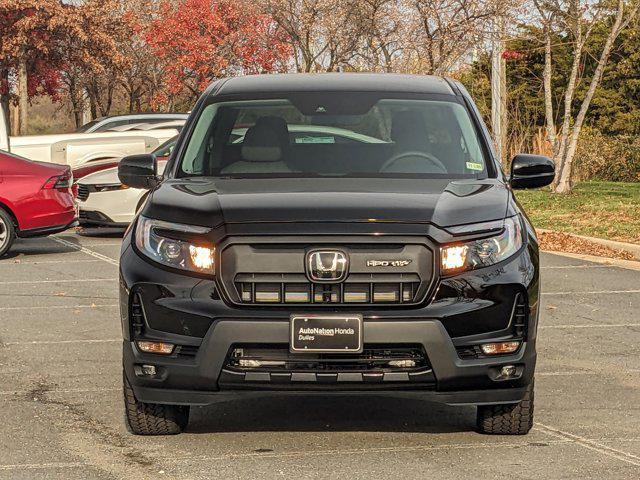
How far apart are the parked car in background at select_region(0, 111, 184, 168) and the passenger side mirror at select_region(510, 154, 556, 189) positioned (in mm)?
14951

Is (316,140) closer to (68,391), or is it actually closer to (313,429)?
(313,429)

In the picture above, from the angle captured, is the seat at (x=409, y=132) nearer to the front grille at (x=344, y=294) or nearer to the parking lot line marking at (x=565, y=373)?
the front grille at (x=344, y=294)

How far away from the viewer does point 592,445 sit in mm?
6594

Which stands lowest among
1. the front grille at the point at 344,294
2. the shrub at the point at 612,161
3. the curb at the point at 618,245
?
the shrub at the point at 612,161

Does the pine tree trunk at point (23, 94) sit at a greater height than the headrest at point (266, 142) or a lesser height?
lesser

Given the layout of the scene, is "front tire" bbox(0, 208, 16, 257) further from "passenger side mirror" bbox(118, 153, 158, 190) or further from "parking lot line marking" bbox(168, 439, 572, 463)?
"parking lot line marking" bbox(168, 439, 572, 463)

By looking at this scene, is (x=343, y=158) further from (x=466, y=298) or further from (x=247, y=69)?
(x=247, y=69)

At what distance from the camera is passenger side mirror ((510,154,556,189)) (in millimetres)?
7742

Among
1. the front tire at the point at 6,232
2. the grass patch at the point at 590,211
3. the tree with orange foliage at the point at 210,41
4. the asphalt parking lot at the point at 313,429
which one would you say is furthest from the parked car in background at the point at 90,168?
the tree with orange foliage at the point at 210,41

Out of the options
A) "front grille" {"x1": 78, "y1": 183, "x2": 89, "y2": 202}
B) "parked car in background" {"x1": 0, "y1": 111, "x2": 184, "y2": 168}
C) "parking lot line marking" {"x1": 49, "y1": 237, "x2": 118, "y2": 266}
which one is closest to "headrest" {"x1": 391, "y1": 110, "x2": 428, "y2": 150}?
Result: "parking lot line marking" {"x1": 49, "y1": 237, "x2": 118, "y2": 266}

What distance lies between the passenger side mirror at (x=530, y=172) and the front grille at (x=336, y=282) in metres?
1.78

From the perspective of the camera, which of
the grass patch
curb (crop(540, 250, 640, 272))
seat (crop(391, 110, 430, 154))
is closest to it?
seat (crop(391, 110, 430, 154))

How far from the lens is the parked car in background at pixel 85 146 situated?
22.4 meters

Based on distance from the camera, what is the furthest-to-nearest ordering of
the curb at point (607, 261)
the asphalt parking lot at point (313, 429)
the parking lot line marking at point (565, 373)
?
the curb at point (607, 261) → the parking lot line marking at point (565, 373) → the asphalt parking lot at point (313, 429)
